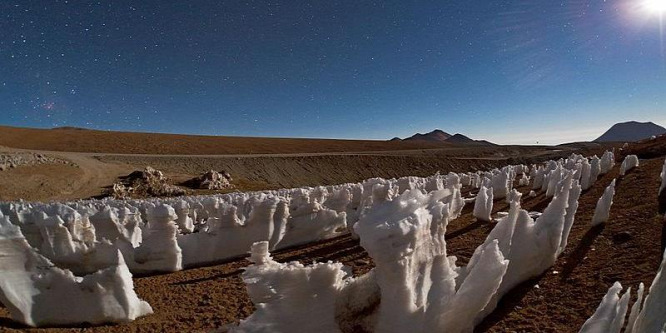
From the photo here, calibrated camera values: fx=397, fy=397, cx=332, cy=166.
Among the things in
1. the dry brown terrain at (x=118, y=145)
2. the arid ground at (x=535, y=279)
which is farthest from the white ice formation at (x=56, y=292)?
the dry brown terrain at (x=118, y=145)

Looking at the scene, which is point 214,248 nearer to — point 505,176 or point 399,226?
point 399,226

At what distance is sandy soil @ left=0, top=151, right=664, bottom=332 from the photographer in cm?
471

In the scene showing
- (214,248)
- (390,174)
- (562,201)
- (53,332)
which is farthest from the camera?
(390,174)

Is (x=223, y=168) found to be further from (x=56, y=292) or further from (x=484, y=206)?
(x=56, y=292)

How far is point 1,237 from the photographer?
6.00m

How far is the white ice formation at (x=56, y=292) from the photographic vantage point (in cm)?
581

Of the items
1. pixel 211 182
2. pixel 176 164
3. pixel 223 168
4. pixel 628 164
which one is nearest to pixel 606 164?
pixel 628 164

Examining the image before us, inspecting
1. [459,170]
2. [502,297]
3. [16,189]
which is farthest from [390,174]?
[502,297]

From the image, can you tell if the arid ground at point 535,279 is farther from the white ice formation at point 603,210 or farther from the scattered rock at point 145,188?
the scattered rock at point 145,188

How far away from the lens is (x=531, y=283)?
18.3 ft

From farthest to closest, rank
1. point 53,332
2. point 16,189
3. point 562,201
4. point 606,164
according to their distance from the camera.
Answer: point 16,189, point 606,164, point 562,201, point 53,332

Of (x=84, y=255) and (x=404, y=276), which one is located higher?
(x=404, y=276)

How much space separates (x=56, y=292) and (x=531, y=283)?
22.8ft

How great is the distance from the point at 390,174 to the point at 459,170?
507 inches
